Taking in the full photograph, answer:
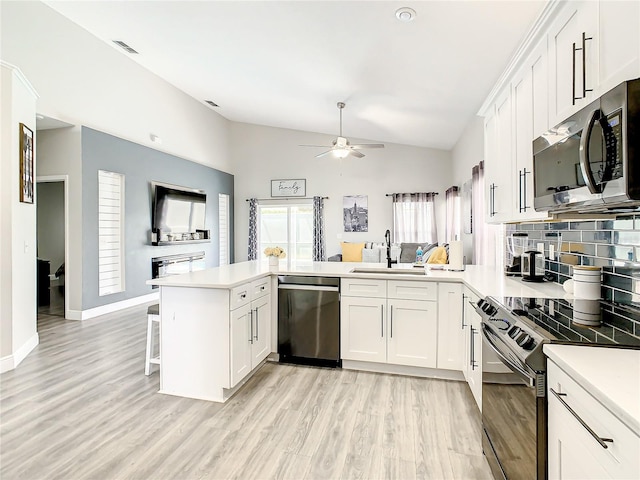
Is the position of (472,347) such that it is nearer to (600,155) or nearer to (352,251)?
(600,155)

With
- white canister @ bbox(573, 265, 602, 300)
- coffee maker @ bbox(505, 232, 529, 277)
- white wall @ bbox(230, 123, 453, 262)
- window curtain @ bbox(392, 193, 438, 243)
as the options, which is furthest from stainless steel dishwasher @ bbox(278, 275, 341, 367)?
white wall @ bbox(230, 123, 453, 262)

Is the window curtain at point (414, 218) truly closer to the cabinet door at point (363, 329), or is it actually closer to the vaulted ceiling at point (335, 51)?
the vaulted ceiling at point (335, 51)

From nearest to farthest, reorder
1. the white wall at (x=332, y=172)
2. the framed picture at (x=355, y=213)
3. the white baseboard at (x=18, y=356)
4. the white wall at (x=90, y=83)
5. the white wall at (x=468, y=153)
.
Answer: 1. the white baseboard at (x=18, y=356)
2. the white wall at (x=90, y=83)
3. the white wall at (x=468, y=153)
4. the white wall at (x=332, y=172)
5. the framed picture at (x=355, y=213)

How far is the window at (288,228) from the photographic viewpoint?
834cm

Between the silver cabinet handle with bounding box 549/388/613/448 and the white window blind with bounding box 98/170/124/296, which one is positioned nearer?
the silver cabinet handle with bounding box 549/388/613/448

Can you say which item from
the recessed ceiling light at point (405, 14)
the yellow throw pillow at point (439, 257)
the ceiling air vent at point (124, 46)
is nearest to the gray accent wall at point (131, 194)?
the ceiling air vent at point (124, 46)

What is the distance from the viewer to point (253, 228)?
27.8 feet

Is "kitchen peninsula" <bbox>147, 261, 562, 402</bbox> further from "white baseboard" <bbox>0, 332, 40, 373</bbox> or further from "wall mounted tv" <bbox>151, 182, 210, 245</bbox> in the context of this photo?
"wall mounted tv" <bbox>151, 182, 210, 245</bbox>

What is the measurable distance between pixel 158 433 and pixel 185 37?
4411 mm

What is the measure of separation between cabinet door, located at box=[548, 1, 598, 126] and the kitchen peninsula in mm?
1138

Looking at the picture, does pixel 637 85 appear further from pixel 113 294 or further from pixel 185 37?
pixel 113 294

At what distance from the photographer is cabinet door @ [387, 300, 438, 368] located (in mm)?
2889

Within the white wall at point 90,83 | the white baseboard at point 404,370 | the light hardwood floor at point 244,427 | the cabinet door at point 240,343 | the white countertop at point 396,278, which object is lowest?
the light hardwood floor at point 244,427

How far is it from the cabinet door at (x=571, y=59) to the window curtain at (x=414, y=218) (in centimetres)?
569
